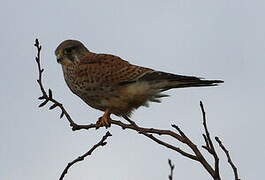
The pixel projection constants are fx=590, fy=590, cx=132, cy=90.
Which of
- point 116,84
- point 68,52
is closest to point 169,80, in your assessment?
point 116,84

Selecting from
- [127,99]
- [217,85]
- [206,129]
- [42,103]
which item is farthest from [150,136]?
[127,99]

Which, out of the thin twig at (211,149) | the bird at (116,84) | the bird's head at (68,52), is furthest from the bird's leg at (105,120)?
the thin twig at (211,149)

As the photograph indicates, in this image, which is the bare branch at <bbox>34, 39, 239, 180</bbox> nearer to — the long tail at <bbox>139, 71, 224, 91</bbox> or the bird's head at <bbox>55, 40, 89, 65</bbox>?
the long tail at <bbox>139, 71, 224, 91</bbox>

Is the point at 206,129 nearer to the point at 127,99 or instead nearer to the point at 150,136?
the point at 150,136

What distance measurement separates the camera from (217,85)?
183 inches

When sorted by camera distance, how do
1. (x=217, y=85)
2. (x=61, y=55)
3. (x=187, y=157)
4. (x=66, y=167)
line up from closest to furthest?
1. (x=187, y=157)
2. (x=66, y=167)
3. (x=217, y=85)
4. (x=61, y=55)

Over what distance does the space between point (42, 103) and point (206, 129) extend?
1038 mm

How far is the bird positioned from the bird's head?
0.12 feet

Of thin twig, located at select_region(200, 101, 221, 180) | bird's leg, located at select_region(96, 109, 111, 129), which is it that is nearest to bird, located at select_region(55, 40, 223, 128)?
bird's leg, located at select_region(96, 109, 111, 129)

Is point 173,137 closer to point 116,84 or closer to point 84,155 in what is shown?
point 84,155

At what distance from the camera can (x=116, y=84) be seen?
5.79 m

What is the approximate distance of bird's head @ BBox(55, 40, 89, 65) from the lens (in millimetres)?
6229

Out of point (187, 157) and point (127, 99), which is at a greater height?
point (187, 157)

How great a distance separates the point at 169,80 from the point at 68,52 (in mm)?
1287
